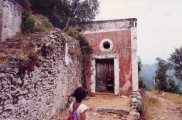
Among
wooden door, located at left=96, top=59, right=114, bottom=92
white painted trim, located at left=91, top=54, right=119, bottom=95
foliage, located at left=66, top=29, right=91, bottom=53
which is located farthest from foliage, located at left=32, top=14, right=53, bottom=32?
wooden door, located at left=96, top=59, right=114, bottom=92

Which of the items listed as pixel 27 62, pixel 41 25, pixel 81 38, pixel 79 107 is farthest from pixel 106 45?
pixel 79 107

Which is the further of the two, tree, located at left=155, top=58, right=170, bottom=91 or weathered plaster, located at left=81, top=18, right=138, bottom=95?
tree, located at left=155, top=58, right=170, bottom=91

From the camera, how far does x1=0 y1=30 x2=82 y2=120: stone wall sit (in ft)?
19.4

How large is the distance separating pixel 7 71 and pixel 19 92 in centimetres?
75

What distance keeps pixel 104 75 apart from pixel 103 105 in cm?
404

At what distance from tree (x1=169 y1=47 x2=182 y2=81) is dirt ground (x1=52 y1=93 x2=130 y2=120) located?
465 inches

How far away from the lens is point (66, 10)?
832 inches

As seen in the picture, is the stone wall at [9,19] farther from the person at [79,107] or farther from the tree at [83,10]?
the tree at [83,10]

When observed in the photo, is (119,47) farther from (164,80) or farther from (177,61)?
(164,80)

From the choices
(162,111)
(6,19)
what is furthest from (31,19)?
(162,111)

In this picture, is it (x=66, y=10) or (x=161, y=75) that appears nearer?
(x=66, y=10)

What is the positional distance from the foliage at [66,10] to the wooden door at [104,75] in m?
5.58

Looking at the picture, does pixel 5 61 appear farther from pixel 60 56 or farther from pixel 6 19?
pixel 6 19

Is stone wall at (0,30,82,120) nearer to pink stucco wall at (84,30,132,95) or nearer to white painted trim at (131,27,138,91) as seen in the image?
A: pink stucco wall at (84,30,132,95)
